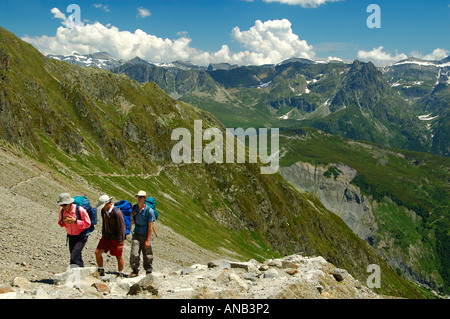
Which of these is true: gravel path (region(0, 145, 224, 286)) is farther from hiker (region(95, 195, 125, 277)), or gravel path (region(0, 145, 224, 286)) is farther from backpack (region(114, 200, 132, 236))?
backpack (region(114, 200, 132, 236))

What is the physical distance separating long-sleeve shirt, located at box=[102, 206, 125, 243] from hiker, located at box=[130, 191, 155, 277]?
0.92m

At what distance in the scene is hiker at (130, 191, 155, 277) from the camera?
737 inches

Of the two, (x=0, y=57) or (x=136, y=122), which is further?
(x=136, y=122)

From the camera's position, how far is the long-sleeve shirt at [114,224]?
1795cm

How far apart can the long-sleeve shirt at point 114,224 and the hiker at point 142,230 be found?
92 cm

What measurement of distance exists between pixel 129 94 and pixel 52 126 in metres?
77.1

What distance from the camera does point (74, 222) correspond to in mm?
16828

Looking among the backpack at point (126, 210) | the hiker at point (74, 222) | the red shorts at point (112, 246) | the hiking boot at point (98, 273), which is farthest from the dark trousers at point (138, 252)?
the hiker at point (74, 222)

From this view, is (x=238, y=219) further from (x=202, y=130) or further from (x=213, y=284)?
(x=213, y=284)

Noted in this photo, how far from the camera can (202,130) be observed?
193 meters

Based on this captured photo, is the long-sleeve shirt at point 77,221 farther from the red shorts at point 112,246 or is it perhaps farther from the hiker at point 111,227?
the red shorts at point 112,246

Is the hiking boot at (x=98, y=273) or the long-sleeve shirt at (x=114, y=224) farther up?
the long-sleeve shirt at (x=114, y=224)

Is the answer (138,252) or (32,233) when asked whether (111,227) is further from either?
(32,233)
